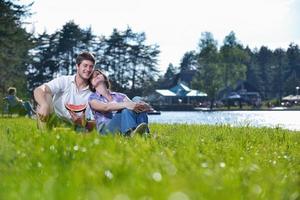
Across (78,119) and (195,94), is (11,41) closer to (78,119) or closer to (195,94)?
(78,119)

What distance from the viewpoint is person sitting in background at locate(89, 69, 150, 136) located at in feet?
21.4

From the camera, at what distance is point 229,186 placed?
84.7 inches

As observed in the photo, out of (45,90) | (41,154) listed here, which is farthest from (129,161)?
(45,90)

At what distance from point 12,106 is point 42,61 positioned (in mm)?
56298

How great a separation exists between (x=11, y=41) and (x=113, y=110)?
39448mm

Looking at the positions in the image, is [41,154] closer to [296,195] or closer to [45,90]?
[296,195]

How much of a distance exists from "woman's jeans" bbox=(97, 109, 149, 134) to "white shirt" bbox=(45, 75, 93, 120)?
77 cm

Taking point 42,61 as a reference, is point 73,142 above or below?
below

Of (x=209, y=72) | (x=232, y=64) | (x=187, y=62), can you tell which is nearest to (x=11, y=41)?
(x=209, y=72)

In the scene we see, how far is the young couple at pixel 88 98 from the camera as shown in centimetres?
677

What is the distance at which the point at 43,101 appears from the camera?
668 centimetres

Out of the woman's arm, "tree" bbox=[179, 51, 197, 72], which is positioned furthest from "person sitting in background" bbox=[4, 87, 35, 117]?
"tree" bbox=[179, 51, 197, 72]

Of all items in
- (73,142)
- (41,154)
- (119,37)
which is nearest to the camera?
(41,154)

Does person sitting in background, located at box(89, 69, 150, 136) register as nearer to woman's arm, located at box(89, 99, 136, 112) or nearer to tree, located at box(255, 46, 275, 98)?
woman's arm, located at box(89, 99, 136, 112)
